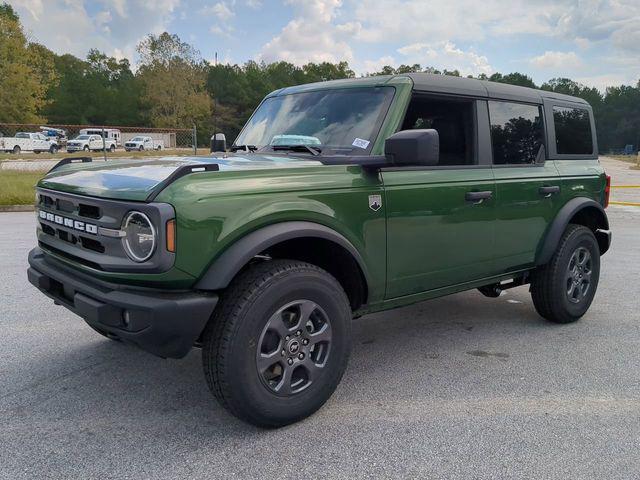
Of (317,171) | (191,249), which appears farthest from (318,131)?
(191,249)

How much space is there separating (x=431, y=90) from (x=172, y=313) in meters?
2.29

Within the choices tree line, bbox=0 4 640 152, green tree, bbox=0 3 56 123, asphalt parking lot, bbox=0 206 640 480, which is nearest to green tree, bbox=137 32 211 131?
tree line, bbox=0 4 640 152

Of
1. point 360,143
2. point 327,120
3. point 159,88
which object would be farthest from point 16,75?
point 360,143

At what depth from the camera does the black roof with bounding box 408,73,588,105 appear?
12.1 ft

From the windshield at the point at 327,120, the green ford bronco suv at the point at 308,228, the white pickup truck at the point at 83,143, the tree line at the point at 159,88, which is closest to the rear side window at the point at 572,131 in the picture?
the green ford bronco suv at the point at 308,228

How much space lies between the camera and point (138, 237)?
8.46 feet

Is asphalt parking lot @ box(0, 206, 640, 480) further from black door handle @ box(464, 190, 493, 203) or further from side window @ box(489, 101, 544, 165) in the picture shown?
side window @ box(489, 101, 544, 165)

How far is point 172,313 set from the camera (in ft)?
8.19

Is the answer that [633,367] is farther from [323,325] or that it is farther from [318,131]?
[318,131]

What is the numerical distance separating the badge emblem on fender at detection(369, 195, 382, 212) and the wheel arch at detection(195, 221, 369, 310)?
0.28 m

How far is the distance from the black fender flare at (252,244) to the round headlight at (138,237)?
0.92 ft

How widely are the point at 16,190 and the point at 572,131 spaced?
13.6m

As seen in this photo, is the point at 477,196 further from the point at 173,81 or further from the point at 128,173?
the point at 173,81

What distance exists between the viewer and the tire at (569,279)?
453 centimetres
